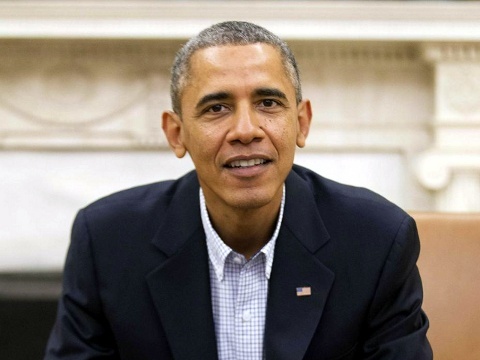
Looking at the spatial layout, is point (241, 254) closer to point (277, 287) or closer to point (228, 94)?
point (277, 287)

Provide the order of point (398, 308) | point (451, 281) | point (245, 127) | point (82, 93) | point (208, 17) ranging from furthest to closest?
1. point (82, 93)
2. point (208, 17)
3. point (451, 281)
4. point (398, 308)
5. point (245, 127)

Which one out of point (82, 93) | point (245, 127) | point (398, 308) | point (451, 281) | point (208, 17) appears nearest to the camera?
point (245, 127)

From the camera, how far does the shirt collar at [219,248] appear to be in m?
1.51

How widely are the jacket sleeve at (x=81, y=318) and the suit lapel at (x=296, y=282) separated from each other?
333mm

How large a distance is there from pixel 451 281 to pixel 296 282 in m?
0.33

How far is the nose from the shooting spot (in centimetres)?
134

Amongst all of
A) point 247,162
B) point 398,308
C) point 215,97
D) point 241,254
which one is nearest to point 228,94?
point 215,97

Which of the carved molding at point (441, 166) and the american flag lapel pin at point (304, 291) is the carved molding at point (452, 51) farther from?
the american flag lapel pin at point (304, 291)

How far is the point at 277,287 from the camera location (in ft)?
4.83

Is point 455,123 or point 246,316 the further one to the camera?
point 455,123

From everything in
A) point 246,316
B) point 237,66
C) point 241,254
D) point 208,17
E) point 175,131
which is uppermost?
point 208,17

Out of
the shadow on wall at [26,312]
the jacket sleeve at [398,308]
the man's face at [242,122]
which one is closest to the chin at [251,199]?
the man's face at [242,122]

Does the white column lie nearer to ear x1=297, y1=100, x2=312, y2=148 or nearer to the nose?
ear x1=297, y1=100, x2=312, y2=148

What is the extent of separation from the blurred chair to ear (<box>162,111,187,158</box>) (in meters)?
0.53
